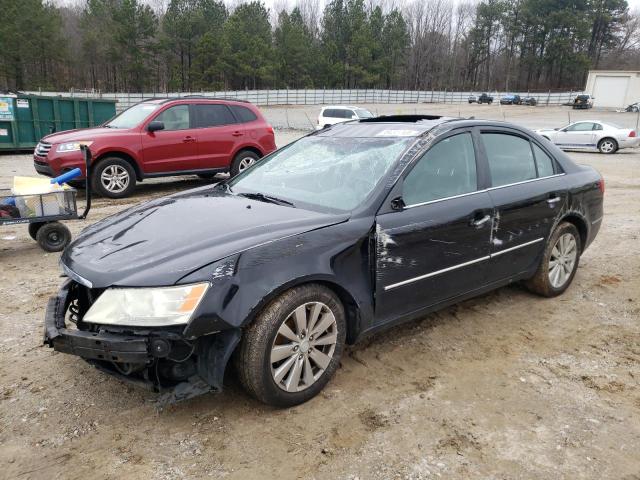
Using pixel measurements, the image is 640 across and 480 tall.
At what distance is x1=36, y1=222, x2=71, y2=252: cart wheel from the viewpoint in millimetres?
6008

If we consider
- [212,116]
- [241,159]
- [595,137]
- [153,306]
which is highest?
[212,116]

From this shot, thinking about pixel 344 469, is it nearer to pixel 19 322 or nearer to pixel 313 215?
pixel 313 215

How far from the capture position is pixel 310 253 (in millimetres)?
2908

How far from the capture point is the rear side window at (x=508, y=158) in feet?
13.3

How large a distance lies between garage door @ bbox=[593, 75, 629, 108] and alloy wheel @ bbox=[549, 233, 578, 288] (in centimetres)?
6083

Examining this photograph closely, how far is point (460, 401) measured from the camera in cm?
311

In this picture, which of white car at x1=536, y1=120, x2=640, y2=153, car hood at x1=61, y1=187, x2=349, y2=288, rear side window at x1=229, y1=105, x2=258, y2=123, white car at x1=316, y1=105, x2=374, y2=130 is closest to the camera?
car hood at x1=61, y1=187, x2=349, y2=288

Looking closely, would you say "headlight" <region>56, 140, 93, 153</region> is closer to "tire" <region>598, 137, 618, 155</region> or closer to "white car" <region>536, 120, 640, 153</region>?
"white car" <region>536, 120, 640, 153</region>

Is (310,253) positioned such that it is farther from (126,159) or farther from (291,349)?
(126,159)

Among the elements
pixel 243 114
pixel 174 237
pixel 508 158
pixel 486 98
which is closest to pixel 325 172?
pixel 174 237

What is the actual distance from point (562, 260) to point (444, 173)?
1.77 metres

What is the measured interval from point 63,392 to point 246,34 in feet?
227

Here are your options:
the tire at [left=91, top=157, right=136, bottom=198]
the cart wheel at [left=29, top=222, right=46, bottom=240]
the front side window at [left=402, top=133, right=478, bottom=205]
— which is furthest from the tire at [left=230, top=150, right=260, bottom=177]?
the front side window at [left=402, top=133, right=478, bottom=205]

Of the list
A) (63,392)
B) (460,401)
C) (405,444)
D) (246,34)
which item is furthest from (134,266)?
(246,34)
